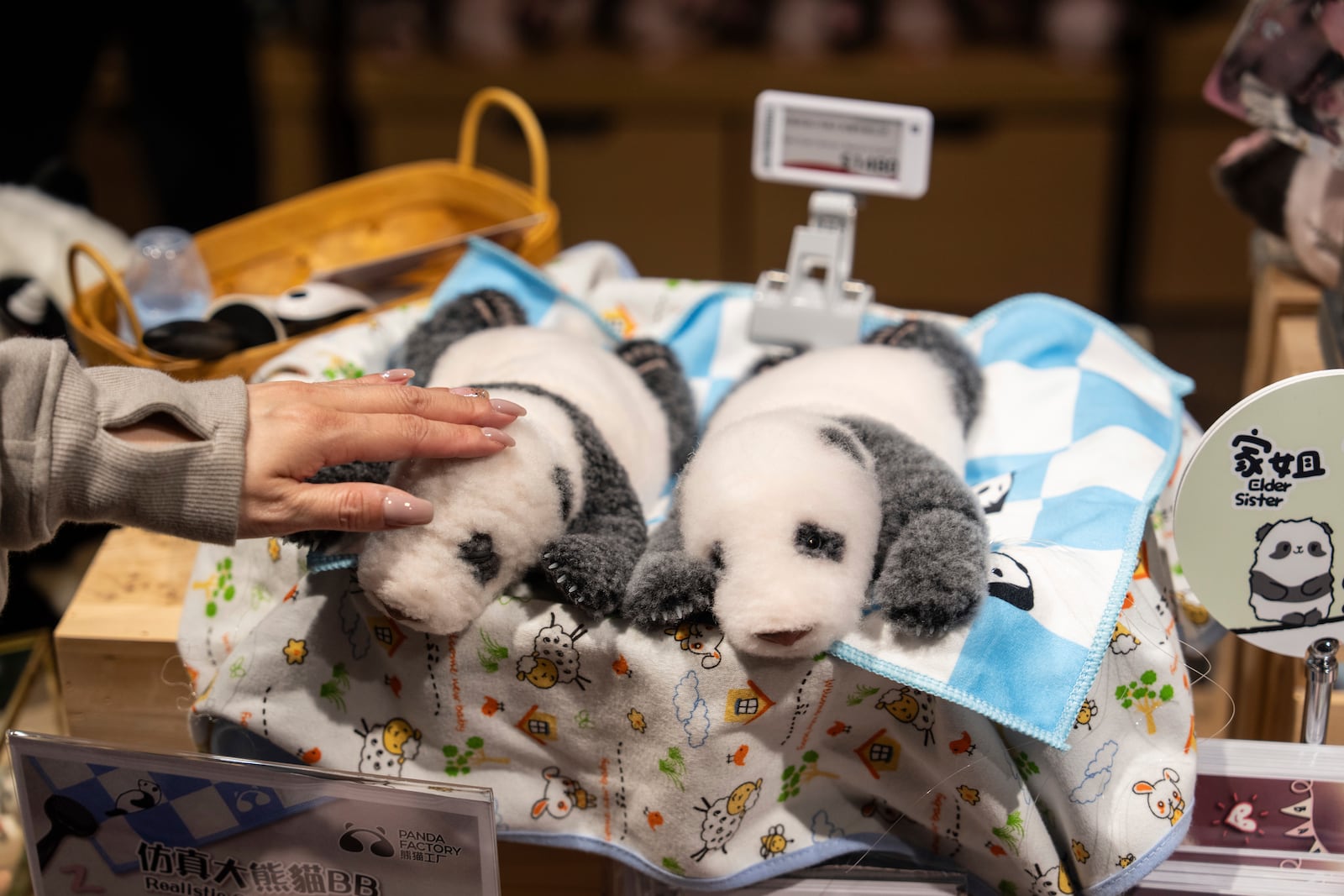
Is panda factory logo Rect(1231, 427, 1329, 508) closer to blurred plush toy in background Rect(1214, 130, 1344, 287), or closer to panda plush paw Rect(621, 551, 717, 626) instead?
panda plush paw Rect(621, 551, 717, 626)

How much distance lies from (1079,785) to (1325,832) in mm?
186

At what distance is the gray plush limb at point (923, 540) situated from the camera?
31.6 inches

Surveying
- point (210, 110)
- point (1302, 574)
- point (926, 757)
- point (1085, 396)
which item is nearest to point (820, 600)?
point (926, 757)

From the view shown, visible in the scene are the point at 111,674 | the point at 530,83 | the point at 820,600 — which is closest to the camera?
the point at 820,600

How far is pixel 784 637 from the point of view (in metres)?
0.78

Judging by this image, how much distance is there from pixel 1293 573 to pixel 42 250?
141 centimetres

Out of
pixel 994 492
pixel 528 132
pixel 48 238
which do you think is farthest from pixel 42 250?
pixel 994 492

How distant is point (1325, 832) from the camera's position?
0.85 meters

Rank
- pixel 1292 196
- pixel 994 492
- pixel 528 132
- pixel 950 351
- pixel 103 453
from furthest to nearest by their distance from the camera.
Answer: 1. pixel 528 132
2. pixel 1292 196
3. pixel 950 351
4. pixel 994 492
5. pixel 103 453

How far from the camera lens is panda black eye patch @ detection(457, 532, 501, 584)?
0.82 metres

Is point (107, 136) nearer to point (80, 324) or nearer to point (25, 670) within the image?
point (80, 324)

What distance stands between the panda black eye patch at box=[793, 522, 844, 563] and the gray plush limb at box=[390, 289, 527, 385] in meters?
0.48

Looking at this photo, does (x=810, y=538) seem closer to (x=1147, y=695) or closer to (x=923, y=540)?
(x=923, y=540)

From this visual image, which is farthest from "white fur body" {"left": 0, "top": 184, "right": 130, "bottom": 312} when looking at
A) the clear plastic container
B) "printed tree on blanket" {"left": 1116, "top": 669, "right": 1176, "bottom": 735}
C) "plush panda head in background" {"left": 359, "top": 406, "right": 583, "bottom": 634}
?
"printed tree on blanket" {"left": 1116, "top": 669, "right": 1176, "bottom": 735}
